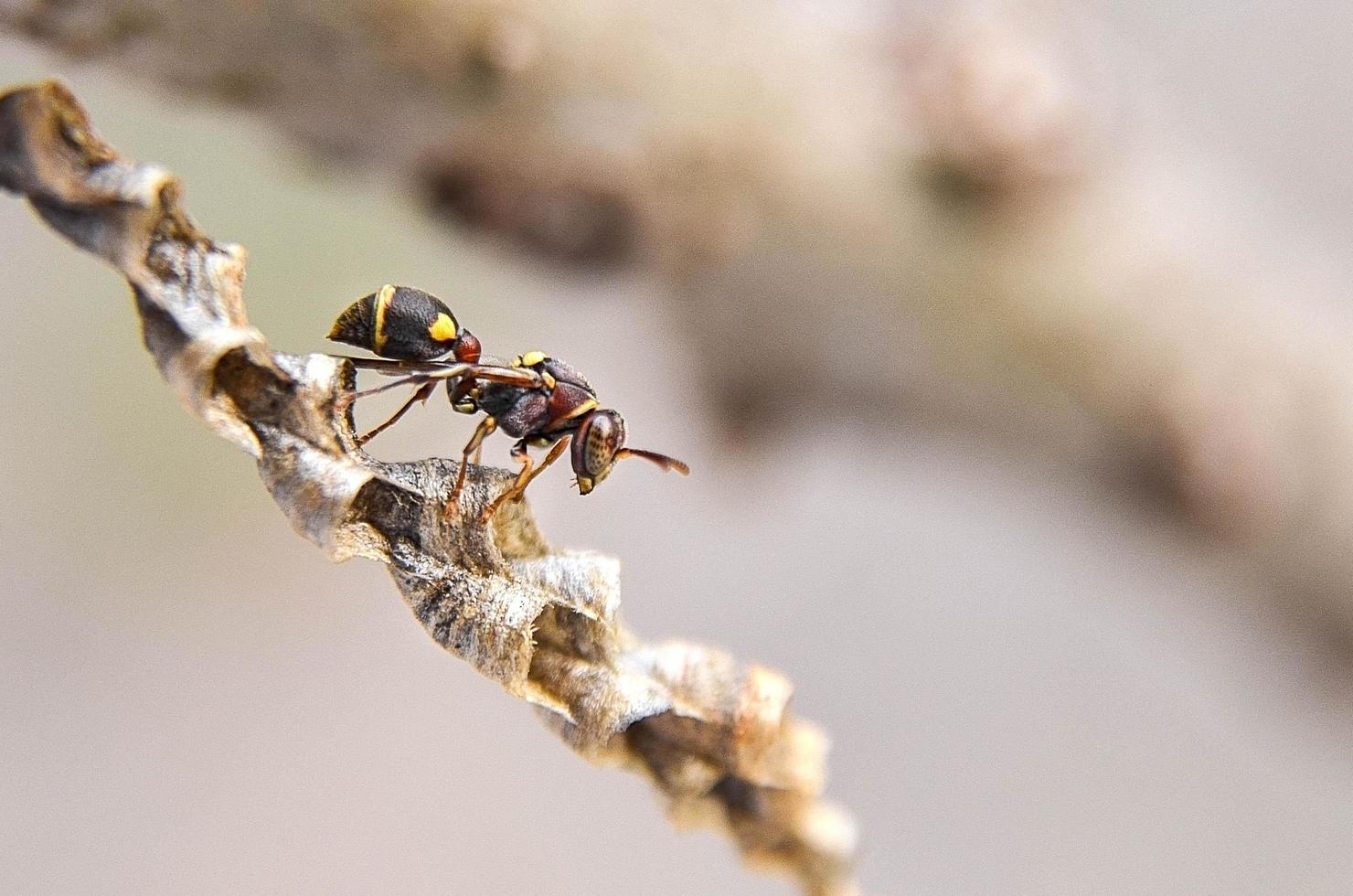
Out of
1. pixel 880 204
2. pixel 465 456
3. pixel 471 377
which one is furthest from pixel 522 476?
pixel 880 204

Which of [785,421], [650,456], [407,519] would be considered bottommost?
[407,519]

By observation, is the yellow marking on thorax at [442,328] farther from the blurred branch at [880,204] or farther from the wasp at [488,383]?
the blurred branch at [880,204]

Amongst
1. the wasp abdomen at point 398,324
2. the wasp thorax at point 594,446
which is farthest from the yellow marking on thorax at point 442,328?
the wasp thorax at point 594,446

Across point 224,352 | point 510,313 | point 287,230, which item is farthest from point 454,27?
point 510,313

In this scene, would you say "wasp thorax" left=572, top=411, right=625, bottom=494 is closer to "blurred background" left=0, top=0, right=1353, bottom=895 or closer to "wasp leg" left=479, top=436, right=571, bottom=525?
"wasp leg" left=479, top=436, right=571, bottom=525

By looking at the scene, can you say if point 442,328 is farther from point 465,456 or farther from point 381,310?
point 465,456

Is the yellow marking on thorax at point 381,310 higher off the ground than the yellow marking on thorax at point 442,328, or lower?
lower
